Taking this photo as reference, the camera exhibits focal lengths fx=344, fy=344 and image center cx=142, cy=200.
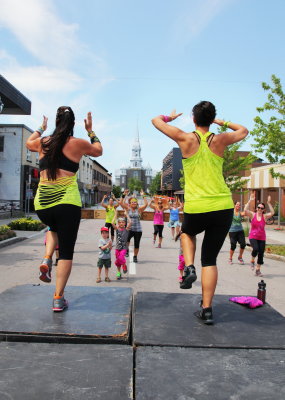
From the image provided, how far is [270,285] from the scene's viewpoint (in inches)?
282

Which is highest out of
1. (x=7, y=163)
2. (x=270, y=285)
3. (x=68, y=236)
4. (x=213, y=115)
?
(x=7, y=163)

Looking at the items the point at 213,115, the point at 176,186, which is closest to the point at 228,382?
the point at 213,115

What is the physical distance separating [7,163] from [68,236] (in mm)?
31433

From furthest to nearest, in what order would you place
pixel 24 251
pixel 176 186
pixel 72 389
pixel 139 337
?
pixel 176 186
pixel 24 251
pixel 139 337
pixel 72 389

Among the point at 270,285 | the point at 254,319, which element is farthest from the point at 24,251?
the point at 254,319

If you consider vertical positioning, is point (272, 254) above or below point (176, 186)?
below

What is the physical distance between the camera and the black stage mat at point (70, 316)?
2736mm

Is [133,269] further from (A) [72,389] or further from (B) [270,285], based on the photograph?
(A) [72,389]

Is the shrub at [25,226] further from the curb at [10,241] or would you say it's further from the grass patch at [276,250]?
the grass patch at [276,250]

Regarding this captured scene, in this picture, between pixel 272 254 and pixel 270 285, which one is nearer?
pixel 270 285

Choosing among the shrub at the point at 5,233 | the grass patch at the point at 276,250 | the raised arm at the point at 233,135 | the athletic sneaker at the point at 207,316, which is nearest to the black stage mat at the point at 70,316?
the athletic sneaker at the point at 207,316

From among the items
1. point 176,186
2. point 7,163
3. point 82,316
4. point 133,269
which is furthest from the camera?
point 176,186

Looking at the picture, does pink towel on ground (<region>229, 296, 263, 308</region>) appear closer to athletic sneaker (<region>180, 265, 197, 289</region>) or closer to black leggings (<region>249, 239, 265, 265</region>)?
athletic sneaker (<region>180, 265, 197, 289</region>)

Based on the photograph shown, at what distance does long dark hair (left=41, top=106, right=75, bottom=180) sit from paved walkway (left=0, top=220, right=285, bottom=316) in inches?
147
